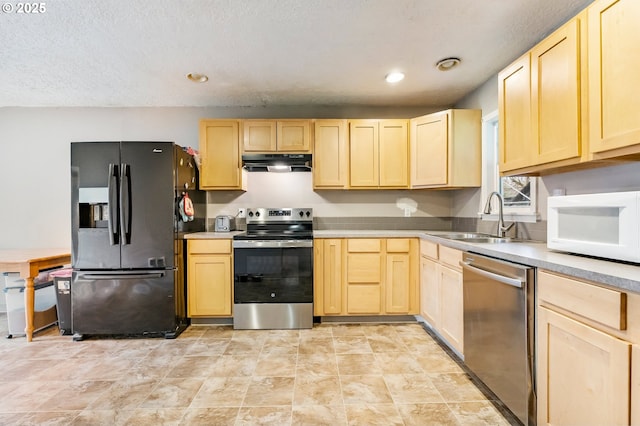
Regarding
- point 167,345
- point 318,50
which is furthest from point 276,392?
point 318,50

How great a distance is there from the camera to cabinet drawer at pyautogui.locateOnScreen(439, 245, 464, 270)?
215cm

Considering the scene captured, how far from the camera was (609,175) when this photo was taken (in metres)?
1.63

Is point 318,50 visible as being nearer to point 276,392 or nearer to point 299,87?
point 299,87

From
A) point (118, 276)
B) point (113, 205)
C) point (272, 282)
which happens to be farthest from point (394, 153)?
point (118, 276)

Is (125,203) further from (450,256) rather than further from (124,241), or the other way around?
(450,256)

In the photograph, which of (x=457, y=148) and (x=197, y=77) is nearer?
(x=197, y=77)

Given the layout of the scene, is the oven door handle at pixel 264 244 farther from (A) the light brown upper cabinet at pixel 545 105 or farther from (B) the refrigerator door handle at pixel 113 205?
(A) the light brown upper cabinet at pixel 545 105

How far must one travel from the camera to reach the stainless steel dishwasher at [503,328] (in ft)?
4.62

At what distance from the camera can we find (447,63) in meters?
2.46

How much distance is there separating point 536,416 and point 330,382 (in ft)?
3.69

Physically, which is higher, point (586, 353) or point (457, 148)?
point (457, 148)

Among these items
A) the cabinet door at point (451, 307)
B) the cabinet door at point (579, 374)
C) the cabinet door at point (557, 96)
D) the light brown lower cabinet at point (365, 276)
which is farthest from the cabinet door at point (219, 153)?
the cabinet door at point (579, 374)

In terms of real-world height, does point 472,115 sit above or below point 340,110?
below

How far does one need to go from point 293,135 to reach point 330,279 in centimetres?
159
